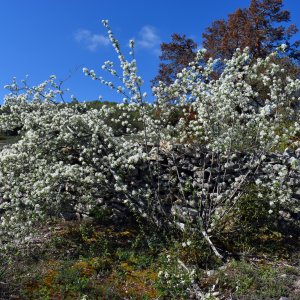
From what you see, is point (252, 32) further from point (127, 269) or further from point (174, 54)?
point (127, 269)

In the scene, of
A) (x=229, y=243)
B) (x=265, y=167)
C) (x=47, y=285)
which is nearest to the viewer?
(x=47, y=285)

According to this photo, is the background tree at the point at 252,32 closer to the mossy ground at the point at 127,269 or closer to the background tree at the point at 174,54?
the background tree at the point at 174,54

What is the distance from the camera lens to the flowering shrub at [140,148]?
8312mm

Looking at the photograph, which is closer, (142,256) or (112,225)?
(142,256)

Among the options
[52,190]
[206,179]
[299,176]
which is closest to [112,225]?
[52,190]

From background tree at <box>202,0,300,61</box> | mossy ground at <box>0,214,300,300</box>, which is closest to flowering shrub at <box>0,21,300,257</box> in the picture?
mossy ground at <box>0,214,300,300</box>

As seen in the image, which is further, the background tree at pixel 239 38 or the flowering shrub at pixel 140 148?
the background tree at pixel 239 38

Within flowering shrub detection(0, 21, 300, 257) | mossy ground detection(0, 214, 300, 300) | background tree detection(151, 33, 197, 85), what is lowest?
mossy ground detection(0, 214, 300, 300)

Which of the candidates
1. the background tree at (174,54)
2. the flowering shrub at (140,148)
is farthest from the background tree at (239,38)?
the flowering shrub at (140,148)

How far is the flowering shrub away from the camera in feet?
27.3

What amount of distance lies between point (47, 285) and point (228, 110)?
4.46 metres

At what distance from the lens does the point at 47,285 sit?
6695 millimetres

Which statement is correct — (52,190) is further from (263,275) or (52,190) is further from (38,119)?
(263,275)

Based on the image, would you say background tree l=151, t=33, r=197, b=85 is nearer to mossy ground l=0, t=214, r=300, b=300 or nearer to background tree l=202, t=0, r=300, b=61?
background tree l=202, t=0, r=300, b=61
